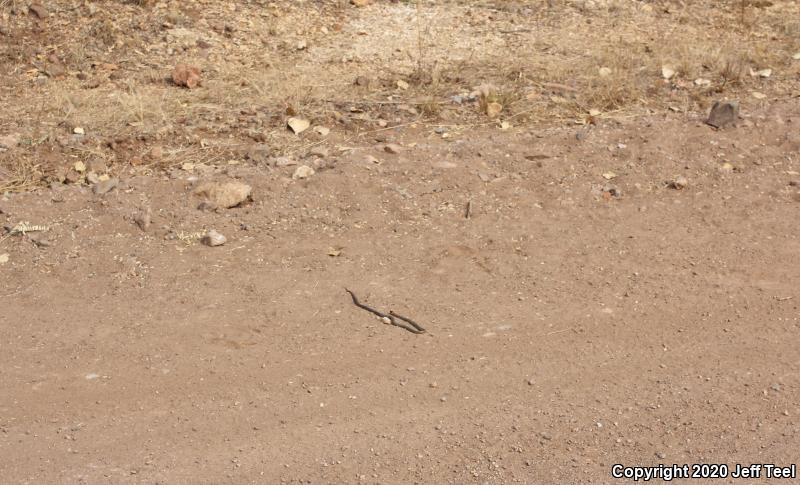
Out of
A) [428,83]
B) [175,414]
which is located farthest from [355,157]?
[175,414]

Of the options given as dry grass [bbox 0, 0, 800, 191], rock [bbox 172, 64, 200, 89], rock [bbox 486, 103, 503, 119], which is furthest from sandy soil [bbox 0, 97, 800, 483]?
rock [bbox 172, 64, 200, 89]

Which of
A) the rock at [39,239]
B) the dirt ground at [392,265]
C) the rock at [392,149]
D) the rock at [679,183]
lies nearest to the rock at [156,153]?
the dirt ground at [392,265]

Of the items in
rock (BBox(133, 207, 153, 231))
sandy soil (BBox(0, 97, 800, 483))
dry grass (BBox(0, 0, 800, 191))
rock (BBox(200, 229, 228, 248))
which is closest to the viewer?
sandy soil (BBox(0, 97, 800, 483))

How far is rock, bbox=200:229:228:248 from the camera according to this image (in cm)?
474

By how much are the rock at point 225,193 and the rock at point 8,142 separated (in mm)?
1363

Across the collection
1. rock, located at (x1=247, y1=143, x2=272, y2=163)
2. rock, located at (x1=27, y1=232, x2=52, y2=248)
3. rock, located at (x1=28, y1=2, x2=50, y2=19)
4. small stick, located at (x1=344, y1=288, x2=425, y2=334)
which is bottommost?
rock, located at (x1=27, y1=232, x2=52, y2=248)

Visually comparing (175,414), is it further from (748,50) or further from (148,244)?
(748,50)

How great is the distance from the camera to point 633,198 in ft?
16.7

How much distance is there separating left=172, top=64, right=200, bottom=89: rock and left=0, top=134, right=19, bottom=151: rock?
46.6 inches

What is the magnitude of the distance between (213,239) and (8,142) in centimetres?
184

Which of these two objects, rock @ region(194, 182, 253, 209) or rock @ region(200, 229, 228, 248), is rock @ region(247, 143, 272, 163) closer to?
rock @ region(194, 182, 253, 209)

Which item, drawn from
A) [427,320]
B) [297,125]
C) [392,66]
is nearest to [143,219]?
[297,125]

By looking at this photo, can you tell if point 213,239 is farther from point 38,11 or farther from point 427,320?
point 38,11

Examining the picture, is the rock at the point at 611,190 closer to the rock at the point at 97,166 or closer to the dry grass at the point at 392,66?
the dry grass at the point at 392,66
